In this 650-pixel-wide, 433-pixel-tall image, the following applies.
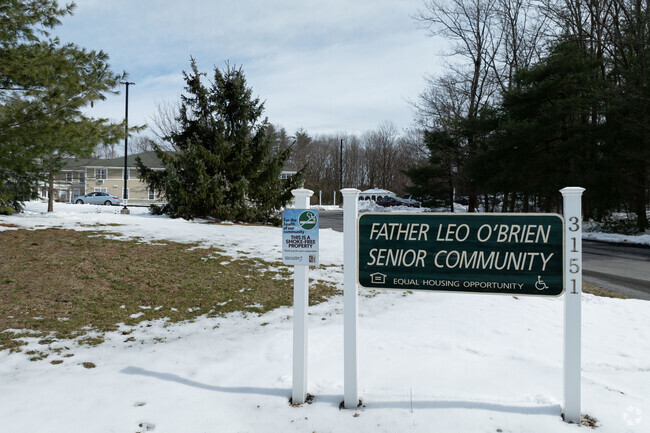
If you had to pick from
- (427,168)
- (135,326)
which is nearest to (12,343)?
(135,326)

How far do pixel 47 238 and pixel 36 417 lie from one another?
26.9 feet

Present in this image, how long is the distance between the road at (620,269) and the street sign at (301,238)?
288 inches

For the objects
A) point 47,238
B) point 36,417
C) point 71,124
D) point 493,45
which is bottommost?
point 36,417

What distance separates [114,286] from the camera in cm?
671

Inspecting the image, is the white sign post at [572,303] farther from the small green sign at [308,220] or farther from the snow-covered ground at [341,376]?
the small green sign at [308,220]

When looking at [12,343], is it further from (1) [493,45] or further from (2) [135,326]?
(1) [493,45]

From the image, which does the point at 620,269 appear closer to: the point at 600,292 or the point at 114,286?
the point at 600,292

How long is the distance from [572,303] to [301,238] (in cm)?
198

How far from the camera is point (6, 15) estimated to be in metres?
8.30

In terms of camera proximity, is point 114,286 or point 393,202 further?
point 393,202

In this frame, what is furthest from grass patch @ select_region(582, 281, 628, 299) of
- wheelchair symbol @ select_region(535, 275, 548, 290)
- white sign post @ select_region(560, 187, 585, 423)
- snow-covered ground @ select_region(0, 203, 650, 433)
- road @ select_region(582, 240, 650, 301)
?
wheelchair symbol @ select_region(535, 275, 548, 290)

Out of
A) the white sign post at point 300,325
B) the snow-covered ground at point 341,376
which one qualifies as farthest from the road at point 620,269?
the white sign post at point 300,325

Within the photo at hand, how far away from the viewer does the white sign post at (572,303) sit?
2795 millimetres

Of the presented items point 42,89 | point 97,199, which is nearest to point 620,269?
point 42,89
